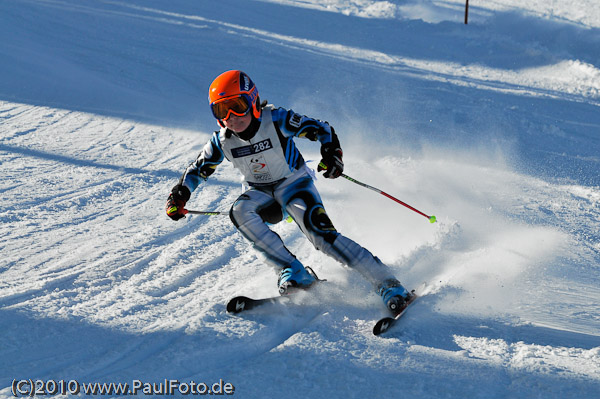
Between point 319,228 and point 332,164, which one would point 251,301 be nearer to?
point 319,228

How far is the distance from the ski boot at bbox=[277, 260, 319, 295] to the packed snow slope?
15cm

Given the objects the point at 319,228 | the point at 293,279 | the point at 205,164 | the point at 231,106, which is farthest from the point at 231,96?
the point at 293,279

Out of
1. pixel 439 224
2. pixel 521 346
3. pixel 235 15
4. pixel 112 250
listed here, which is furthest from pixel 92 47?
pixel 521 346

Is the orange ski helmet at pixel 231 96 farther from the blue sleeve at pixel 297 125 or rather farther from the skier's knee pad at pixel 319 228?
the skier's knee pad at pixel 319 228

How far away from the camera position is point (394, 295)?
3.96 metres

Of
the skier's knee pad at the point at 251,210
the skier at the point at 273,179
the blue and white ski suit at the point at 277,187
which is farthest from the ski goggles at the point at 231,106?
the skier's knee pad at the point at 251,210

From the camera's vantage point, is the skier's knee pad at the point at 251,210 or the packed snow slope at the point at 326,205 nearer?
the packed snow slope at the point at 326,205

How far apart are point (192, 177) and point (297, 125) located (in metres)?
0.94

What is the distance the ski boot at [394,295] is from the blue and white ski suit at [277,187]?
0.43ft

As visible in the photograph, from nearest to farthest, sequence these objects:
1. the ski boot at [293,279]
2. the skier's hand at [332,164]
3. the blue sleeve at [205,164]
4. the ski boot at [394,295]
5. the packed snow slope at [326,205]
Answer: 1. the packed snow slope at [326,205]
2. the ski boot at [394,295]
3. the ski boot at [293,279]
4. the skier's hand at [332,164]
5. the blue sleeve at [205,164]

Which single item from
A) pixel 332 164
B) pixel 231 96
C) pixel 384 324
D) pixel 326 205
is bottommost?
pixel 384 324

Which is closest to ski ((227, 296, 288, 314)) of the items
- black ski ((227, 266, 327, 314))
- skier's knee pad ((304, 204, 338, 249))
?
black ski ((227, 266, 327, 314))

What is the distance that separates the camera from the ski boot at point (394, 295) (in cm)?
391

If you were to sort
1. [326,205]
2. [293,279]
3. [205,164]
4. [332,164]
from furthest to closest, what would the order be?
[326,205]
[205,164]
[332,164]
[293,279]
